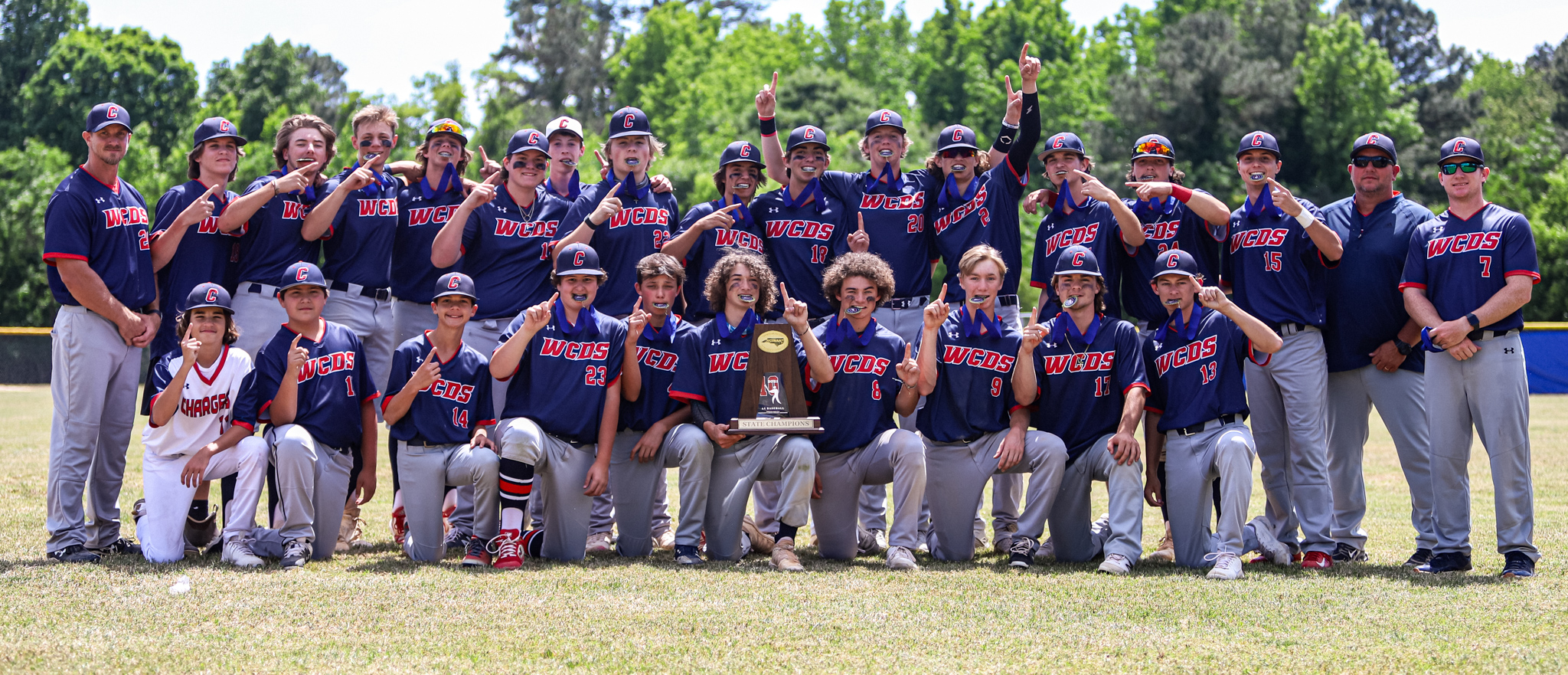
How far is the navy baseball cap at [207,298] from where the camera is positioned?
22.2 ft

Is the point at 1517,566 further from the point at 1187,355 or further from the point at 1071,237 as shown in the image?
the point at 1071,237

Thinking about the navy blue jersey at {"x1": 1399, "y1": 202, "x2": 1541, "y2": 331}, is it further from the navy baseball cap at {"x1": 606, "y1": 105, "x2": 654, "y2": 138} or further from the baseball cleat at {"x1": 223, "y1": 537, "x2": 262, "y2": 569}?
the baseball cleat at {"x1": 223, "y1": 537, "x2": 262, "y2": 569}

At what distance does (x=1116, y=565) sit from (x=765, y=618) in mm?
2251

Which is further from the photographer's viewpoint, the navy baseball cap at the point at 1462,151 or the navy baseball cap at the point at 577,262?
the navy baseball cap at the point at 577,262

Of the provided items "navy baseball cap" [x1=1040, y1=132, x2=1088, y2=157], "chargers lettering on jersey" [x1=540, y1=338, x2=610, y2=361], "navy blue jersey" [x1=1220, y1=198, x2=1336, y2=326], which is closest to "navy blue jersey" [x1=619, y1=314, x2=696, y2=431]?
"chargers lettering on jersey" [x1=540, y1=338, x2=610, y2=361]

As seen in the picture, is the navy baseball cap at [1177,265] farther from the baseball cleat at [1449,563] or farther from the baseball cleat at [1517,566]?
the baseball cleat at [1517,566]

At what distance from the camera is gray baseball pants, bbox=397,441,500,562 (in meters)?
6.74

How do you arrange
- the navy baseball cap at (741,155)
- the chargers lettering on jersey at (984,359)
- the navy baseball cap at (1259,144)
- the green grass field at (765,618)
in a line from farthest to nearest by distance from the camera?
the navy baseball cap at (741,155) < the navy baseball cap at (1259,144) < the chargers lettering on jersey at (984,359) < the green grass field at (765,618)

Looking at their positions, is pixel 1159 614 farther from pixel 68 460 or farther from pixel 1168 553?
pixel 68 460

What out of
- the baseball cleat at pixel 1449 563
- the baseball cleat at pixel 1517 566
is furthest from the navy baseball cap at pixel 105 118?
the baseball cleat at pixel 1517 566

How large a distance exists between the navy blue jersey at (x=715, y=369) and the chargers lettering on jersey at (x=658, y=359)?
0.33 feet

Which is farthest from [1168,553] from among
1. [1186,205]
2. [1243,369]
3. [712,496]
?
[712,496]

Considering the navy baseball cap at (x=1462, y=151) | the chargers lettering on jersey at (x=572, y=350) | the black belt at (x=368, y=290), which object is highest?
the navy baseball cap at (x=1462, y=151)

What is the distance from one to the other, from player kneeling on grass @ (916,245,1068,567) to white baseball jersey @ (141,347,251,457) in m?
3.95
